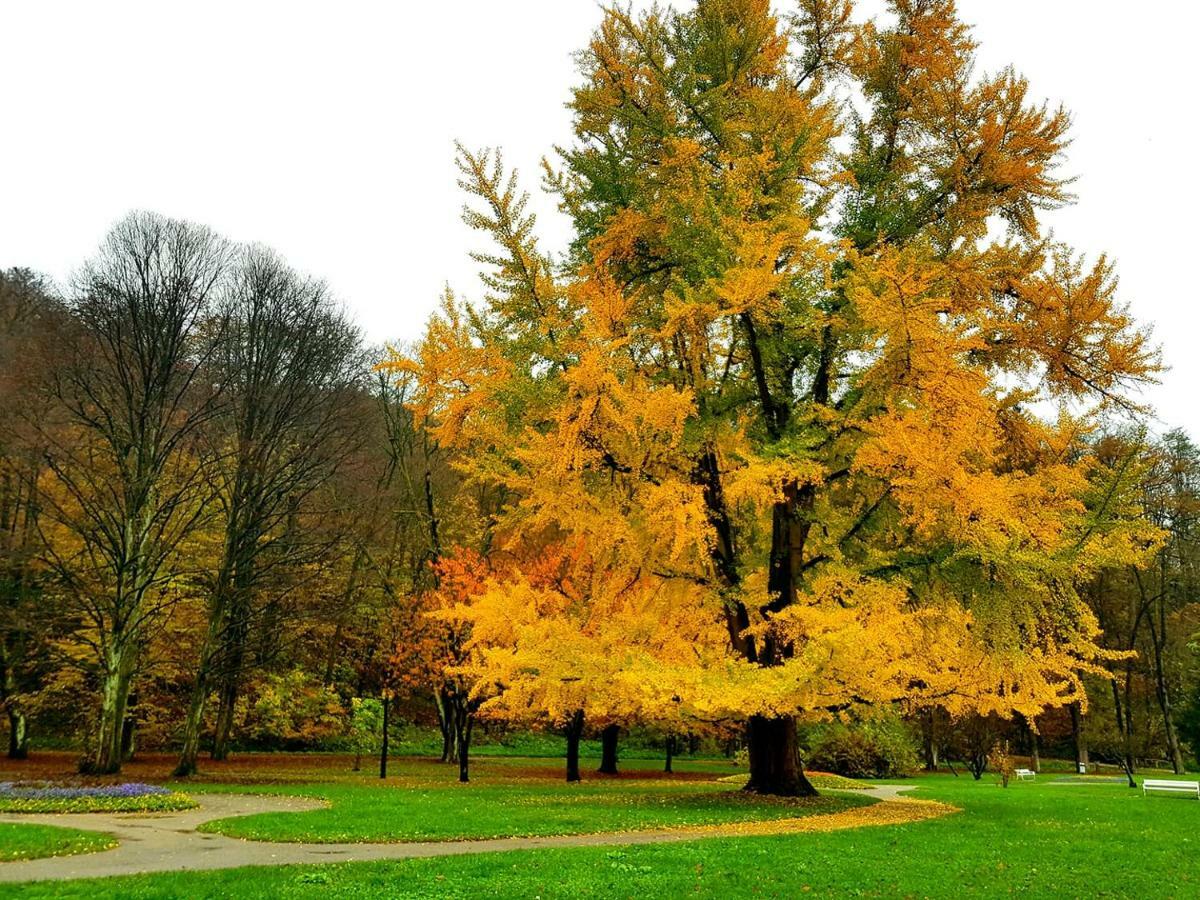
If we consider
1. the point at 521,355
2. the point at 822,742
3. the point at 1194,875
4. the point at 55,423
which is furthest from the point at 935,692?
the point at 55,423

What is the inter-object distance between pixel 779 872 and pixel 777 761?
293 inches

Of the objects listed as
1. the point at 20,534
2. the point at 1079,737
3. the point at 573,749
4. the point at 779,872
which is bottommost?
the point at 1079,737

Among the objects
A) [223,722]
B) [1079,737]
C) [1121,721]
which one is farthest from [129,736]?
[1121,721]

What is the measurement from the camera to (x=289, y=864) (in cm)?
790

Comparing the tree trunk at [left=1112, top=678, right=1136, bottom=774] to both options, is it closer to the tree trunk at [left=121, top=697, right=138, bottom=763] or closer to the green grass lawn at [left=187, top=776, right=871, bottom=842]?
the green grass lawn at [left=187, top=776, right=871, bottom=842]

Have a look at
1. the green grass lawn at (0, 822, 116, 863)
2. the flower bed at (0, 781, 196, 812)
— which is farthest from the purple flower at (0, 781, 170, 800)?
the green grass lawn at (0, 822, 116, 863)

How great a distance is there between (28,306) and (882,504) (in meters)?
34.3

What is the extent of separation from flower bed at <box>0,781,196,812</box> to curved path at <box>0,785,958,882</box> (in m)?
0.49

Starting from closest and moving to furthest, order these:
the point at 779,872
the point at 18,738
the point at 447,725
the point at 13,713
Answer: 1. the point at 779,872
2. the point at 13,713
3. the point at 18,738
4. the point at 447,725

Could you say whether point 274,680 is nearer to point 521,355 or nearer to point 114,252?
point 114,252

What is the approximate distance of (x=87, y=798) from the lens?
13781mm

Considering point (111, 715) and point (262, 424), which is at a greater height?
point (262, 424)

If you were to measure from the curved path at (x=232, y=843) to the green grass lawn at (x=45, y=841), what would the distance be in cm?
20

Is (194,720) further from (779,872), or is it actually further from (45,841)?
(779,872)
